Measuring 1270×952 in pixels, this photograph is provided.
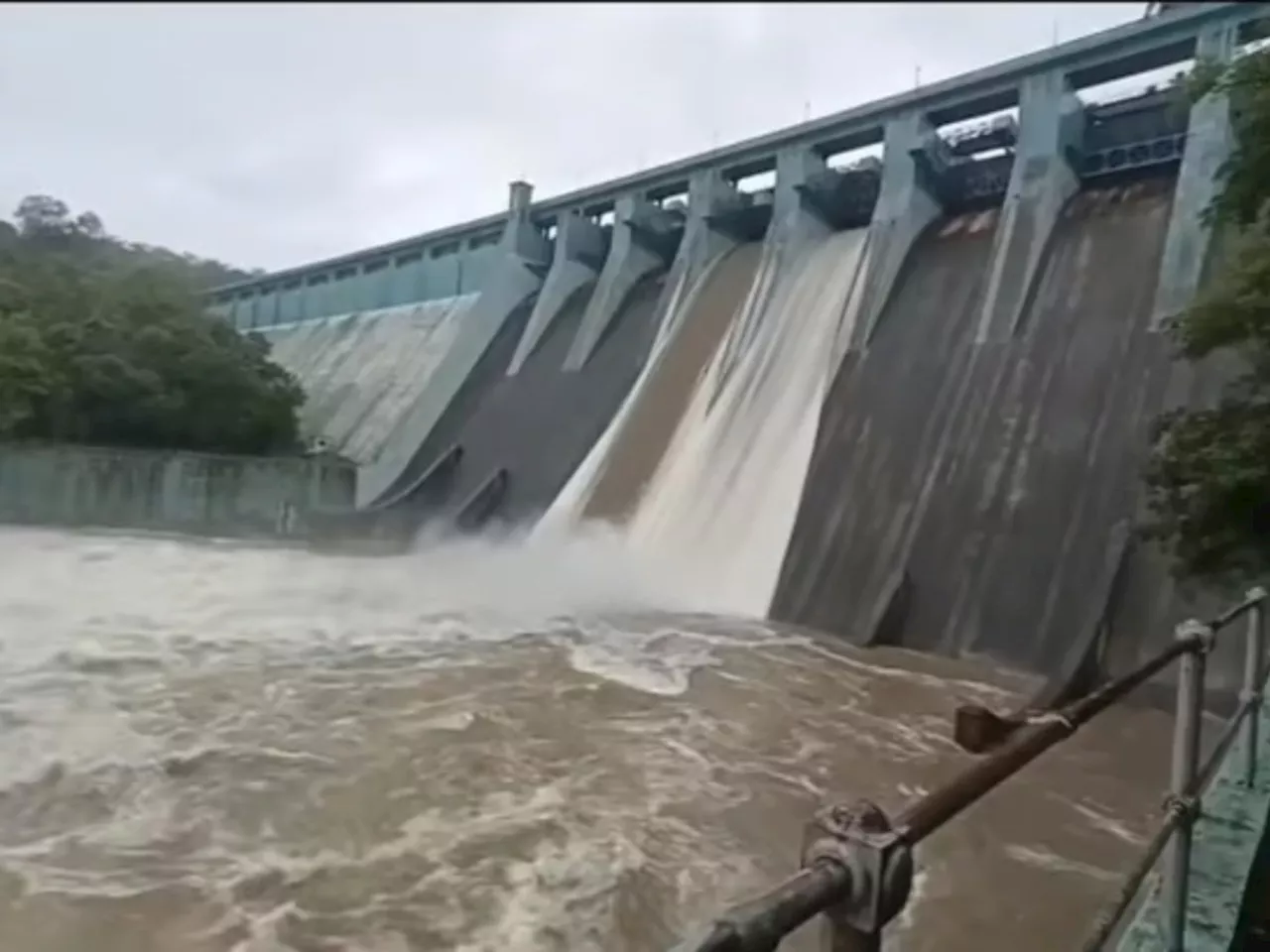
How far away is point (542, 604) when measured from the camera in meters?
7.47

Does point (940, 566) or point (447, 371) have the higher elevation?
point (447, 371)

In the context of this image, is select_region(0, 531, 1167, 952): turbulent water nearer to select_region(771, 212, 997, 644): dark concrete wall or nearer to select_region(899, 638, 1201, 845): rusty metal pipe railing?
select_region(771, 212, 997, 644): dark concrete wall

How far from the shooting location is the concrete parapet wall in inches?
382

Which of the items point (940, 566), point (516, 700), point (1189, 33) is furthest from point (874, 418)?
point (516, 700)

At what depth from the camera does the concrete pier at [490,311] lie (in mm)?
13547

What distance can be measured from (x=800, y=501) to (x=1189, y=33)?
4.29 metres

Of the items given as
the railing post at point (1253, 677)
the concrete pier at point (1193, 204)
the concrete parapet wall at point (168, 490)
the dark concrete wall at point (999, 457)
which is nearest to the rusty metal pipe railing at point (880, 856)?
the railing post at point (1253, 677)

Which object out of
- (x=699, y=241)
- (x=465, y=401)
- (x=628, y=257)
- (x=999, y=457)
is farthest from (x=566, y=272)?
(x=999, y=457)

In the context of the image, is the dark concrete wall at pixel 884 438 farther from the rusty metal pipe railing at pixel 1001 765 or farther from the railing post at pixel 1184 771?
the rusty metal pipe railing at pixel 1001 765

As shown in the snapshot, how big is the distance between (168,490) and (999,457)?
8068 millimetres

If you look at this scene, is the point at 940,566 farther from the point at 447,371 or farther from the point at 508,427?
the point at 447,371

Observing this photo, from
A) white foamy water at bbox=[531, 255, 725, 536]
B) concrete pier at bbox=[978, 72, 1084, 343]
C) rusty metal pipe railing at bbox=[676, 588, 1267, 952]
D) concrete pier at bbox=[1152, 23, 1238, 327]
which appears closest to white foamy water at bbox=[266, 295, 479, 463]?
white foamy water at bbox=[531, 255, 725, 536]

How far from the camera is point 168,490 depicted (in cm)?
1099

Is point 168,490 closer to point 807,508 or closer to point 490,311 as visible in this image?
point 490,311
